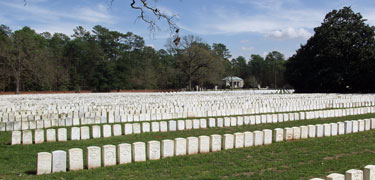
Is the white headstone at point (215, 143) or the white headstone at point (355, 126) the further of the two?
the white headstone at point (355, 126)

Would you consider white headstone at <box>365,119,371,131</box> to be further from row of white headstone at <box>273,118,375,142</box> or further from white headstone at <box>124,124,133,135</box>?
white headstone at <box>124,124,133,135</box>

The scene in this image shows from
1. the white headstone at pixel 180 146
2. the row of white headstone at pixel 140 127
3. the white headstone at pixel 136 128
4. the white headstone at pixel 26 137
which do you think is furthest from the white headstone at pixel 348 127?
the white headstone at pixel 26 137

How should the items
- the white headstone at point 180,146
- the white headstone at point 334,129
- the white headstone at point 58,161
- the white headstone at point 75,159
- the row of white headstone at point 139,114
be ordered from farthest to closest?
the row of white headstone at point 139,114, the white headstone at point 334,129, the white headstone at point 180,146, the white headstone at point 75,159, the white headstone at point 58,161

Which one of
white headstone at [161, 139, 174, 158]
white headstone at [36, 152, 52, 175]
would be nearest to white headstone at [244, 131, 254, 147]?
white headstone at [161, 139, 174, 158]

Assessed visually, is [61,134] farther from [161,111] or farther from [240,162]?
[161,111]

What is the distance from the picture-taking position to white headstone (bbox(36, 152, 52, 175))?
5.03 metres

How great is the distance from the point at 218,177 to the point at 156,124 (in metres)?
4.75

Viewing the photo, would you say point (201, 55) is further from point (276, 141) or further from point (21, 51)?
point (276, 141)

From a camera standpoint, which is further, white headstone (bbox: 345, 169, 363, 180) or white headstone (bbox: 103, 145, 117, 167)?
white headstone (bbox: 103, 145, 117, 167)

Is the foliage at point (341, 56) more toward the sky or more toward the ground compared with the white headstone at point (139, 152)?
more toward the sky

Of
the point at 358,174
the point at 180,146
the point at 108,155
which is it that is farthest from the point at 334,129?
the point at 108,155

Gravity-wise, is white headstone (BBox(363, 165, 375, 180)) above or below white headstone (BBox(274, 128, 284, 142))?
above

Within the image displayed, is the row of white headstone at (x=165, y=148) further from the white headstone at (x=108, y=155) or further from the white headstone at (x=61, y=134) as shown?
the white headstone at (x=61, y=134)

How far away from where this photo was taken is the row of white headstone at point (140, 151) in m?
5.13
